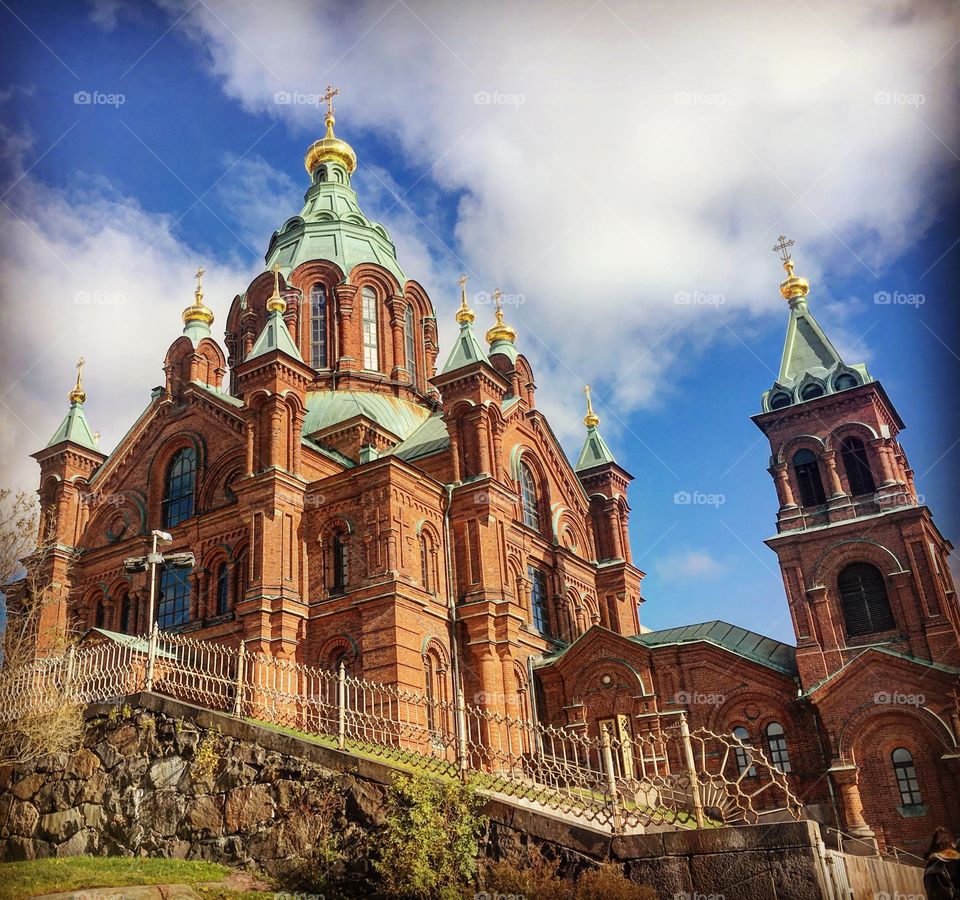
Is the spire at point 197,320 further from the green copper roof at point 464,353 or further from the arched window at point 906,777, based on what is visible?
the arched window at point 906,777

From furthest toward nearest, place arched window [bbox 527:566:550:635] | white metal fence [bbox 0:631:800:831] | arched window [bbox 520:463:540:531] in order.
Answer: arched window [bbox 520:463:540:531]
arched window [bbox 527:566:550:635]
white metal fence [bbox 0:631:800:831]

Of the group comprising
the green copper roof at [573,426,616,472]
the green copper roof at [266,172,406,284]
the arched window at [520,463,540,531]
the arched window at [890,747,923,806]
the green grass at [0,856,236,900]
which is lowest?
the green grass at [0,856,236,900]

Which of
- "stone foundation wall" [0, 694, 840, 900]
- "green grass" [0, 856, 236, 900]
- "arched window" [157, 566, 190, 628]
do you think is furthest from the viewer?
"arched window" [157, 566, 190, 628]

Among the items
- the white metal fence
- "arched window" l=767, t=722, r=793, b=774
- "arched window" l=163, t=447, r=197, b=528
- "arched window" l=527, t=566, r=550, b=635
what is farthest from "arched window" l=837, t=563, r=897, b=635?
"arched window" l=163, t=447, r=197, b=528

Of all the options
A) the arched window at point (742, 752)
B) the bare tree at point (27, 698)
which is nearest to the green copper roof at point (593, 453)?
the arched window at point (742, 752)

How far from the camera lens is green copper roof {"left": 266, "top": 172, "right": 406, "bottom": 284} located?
129ft

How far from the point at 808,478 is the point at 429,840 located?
1962 cm

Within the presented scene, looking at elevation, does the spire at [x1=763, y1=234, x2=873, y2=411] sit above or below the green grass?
above

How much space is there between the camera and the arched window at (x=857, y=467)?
2812 cm

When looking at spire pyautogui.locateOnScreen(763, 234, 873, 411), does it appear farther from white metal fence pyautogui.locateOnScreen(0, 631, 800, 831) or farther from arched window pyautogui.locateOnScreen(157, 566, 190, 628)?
arched window pyautogui.locateOnScreen(157, 566, 190, 628)

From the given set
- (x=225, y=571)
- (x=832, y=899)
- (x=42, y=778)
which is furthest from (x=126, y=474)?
(x=832, y=899)

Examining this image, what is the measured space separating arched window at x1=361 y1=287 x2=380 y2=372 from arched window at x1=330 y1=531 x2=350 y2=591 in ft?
37.8

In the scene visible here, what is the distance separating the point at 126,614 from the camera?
99.3ft

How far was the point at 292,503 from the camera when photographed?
27.2 meters
